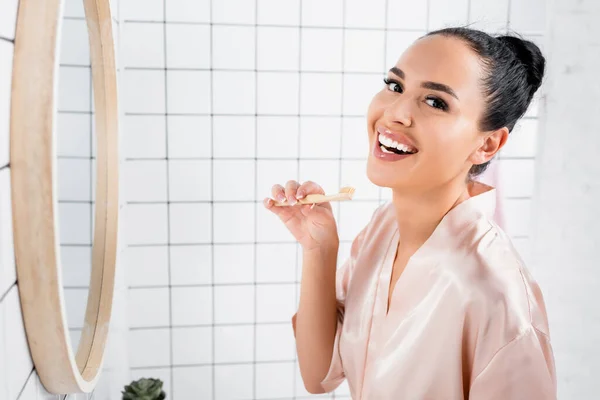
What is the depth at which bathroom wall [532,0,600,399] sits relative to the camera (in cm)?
166

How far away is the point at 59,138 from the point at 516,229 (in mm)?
1422

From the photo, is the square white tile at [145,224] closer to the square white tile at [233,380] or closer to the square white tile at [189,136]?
the square white tile at [189,136]

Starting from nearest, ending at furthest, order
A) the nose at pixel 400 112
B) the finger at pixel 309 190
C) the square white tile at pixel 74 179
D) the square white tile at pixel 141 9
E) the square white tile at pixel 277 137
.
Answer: the square white tile at pixel 74 179
the nose at pixel 400 112
the finger at pixel 309 190
the square white tile at pixel 141 9
the square white tile at pixel 277 137

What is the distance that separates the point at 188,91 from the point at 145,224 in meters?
0.40

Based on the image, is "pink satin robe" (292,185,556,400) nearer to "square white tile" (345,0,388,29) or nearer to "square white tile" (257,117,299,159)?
"square white tile" (257,117,299,159)

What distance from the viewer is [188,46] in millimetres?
1604

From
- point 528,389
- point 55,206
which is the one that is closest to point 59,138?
point 55,206

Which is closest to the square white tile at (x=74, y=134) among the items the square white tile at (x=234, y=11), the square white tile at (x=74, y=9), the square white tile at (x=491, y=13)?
the square white tile at (x=74, y=9)

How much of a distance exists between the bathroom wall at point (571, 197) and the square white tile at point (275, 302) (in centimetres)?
77

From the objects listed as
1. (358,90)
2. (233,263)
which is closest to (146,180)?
(233,263)

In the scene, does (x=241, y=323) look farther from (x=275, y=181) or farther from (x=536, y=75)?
(x=536, y=75)

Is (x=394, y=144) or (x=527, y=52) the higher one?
(x=527, y=52)

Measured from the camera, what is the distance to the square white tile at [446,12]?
168 cm

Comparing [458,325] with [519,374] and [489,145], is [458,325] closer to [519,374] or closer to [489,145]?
[519,374]
